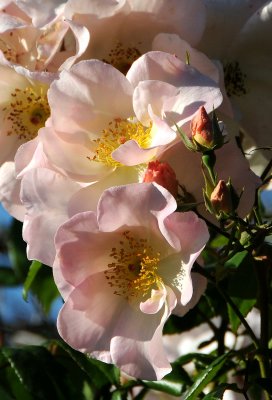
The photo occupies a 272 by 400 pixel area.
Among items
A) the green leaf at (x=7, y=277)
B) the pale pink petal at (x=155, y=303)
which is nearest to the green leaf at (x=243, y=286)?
the pale pink petal at (x=155, y=303)

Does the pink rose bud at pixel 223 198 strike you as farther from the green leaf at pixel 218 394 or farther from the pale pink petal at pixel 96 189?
the green leaf at pixel 218 394

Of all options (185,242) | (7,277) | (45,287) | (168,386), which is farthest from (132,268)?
(7,277)

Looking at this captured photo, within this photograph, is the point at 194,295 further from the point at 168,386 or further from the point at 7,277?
the point at 7,277

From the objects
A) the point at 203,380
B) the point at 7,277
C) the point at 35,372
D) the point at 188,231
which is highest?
the point at 188,231

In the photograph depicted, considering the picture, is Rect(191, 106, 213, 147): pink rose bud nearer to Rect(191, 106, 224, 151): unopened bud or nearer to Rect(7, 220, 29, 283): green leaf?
Rect(191, 106, 224, 151): unopened bud

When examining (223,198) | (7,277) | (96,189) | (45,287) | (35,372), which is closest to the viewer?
(223,198)

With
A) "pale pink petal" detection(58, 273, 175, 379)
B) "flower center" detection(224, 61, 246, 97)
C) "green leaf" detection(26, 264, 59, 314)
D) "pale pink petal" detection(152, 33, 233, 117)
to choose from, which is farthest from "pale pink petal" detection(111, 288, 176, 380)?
"green leaf" detection(26, 264, 59, 314)

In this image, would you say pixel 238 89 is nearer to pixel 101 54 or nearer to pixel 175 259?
pixel 101 54

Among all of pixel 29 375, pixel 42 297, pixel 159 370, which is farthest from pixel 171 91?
pixel 42 297

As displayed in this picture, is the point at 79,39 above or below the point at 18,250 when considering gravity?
above
